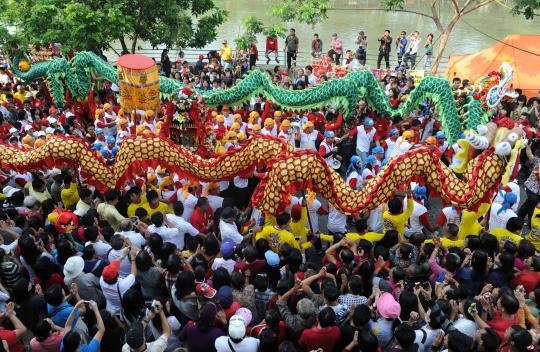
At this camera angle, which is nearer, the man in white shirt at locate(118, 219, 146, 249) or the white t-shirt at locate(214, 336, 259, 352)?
the white t-shirt at locate(214, 336, 259, 352)

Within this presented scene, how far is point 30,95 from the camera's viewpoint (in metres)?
9.70

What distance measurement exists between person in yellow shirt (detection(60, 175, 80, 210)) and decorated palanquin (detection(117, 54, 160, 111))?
242 centimetres

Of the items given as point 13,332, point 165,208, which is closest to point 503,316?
point 165,208

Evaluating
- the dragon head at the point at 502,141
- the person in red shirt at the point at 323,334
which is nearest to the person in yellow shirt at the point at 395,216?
the dragon head at the point at 502,141

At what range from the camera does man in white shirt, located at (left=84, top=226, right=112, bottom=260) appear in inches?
170

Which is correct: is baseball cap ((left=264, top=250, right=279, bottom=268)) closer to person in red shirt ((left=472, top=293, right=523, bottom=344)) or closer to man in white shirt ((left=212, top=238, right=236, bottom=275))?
man in white shirt ((left=212, top=238, right=236, bottom=275))

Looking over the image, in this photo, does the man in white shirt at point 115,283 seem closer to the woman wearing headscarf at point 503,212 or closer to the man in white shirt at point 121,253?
the man in white shirt at point 121,253

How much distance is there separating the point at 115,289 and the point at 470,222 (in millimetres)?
3542

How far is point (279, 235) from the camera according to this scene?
4.53 meters

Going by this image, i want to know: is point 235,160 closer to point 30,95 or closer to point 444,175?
point 444,175

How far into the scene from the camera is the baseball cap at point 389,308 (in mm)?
3350

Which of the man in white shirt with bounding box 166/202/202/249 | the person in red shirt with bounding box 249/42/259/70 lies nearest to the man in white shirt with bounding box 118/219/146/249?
the man in white shirt with bounding box 166/202/202/249

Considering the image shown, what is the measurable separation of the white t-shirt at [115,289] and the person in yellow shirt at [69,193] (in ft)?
6.60

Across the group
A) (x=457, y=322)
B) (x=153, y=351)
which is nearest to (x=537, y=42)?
(x=457, y=322)
